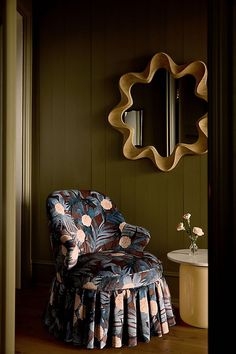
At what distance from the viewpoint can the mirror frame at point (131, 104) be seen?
116 inches

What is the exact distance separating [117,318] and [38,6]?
2.84 m

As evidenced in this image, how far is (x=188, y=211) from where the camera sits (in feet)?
10.1

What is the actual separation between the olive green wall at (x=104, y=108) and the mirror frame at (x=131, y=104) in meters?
0.09

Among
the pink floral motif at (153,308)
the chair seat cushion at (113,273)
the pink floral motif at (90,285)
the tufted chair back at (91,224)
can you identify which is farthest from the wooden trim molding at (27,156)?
the pink floral motif at (153,308)

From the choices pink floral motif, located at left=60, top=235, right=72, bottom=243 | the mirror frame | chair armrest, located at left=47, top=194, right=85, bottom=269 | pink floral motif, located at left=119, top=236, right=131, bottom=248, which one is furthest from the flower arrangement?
pink floral motif, located at left=60, top=235, right=72, bottom=243

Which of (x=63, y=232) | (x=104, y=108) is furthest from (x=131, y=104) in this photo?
(x=63, y=232)

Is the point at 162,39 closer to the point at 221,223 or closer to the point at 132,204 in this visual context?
the point at 132,204

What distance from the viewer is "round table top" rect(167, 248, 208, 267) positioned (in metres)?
2.46

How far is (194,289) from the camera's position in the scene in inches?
99.5

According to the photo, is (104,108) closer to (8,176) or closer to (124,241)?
(124,241)

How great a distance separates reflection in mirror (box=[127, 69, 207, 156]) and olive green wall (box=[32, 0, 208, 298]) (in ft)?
0.54

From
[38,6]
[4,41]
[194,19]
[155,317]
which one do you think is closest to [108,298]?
[155,317]

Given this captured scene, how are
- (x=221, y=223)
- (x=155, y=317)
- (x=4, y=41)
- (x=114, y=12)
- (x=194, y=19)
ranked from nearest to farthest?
(x=221, y=223), (x=4, y=41), (x=155, y=317), (x=194, y=19), (x=114, y=12)

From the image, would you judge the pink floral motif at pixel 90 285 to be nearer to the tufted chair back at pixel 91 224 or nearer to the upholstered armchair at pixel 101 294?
the upholstered armchair at pixel 101 294
